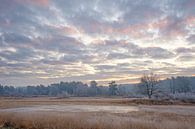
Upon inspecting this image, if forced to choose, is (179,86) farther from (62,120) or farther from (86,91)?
(62,120)

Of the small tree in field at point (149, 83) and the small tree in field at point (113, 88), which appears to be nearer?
the small tree in field at point (149, 83)

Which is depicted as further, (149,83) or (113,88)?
(113,88)

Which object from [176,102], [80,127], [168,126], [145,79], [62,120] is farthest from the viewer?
[145,79]

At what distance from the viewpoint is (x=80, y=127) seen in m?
20.1

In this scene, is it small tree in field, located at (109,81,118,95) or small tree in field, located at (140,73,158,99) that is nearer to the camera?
small tree in field, located at (140,73,158,99)

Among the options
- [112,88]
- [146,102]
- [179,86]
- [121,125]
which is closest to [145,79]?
[146,102]

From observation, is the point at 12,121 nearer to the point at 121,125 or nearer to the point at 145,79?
Answer: the point at 121,125

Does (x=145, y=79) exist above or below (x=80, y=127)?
above

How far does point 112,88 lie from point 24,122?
531 ft

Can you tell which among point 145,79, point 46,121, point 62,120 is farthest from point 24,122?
point 145,79

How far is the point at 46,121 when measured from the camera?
74.2ft

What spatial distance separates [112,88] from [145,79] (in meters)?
77.7

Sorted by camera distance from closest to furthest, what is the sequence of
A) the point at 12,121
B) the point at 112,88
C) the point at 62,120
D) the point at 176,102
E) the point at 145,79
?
1. the point at 62,120
2. the point at 12,121
3. the point at 176,102
4. the point at 145,79
5. the point at 112,88

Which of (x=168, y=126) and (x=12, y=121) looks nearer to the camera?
(x=168, y=126)
